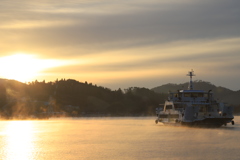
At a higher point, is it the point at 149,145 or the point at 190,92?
the point at 190,92

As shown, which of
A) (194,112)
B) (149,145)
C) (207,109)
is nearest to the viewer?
(149,145)

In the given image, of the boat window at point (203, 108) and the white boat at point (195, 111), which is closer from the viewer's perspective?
the white boat at point (195, 111)

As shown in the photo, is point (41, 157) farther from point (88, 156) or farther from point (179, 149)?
point (179, 149)

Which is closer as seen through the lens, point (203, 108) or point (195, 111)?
point (195, 111)

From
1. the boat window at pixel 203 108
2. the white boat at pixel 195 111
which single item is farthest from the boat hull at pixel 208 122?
the boat window at pixel 203 108

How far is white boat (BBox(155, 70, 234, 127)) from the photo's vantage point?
323 feet

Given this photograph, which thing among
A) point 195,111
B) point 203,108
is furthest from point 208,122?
point 203,108

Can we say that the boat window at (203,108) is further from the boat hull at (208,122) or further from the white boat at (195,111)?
the boat hull at (208,122)

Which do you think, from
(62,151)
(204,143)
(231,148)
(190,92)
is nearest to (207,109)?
(190,92)

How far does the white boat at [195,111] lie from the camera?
323 ft

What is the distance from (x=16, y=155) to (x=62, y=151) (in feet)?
19.7

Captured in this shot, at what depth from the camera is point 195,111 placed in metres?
98.5

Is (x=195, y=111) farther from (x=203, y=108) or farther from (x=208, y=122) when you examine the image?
(x=203, y=108)

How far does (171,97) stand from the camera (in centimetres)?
11175
